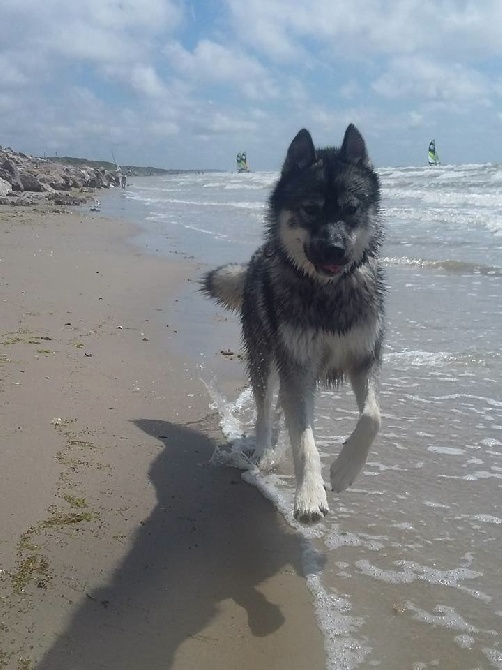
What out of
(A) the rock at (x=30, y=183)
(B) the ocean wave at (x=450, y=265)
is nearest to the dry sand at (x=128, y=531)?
(B) the ocean wave at (x=450, y=265)

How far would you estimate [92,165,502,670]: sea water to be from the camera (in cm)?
247

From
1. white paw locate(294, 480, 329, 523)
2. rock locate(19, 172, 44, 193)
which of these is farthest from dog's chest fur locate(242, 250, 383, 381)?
rock locate(19, 172, 44, 193)

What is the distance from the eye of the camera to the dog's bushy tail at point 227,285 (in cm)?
491

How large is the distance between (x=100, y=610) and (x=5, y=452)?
1.30m

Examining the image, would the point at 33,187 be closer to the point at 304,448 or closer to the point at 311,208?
the point at 311,208

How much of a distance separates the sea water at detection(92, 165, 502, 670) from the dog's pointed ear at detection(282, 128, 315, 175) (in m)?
0.51

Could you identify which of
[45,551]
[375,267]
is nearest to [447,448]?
[375,267]

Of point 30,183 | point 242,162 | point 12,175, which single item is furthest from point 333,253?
point 242,162

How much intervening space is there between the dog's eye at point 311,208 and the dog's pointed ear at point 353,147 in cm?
39

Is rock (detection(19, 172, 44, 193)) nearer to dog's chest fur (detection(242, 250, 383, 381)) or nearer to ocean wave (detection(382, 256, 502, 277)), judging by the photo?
ocean wave (detection(382, 256, 502, 277))

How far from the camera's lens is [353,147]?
362 cm

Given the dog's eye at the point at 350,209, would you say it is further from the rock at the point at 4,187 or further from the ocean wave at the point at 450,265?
the rock at the point at 4,187

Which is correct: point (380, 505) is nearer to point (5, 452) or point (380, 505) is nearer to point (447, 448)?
point (447, 448)

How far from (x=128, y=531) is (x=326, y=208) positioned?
1.78 m
